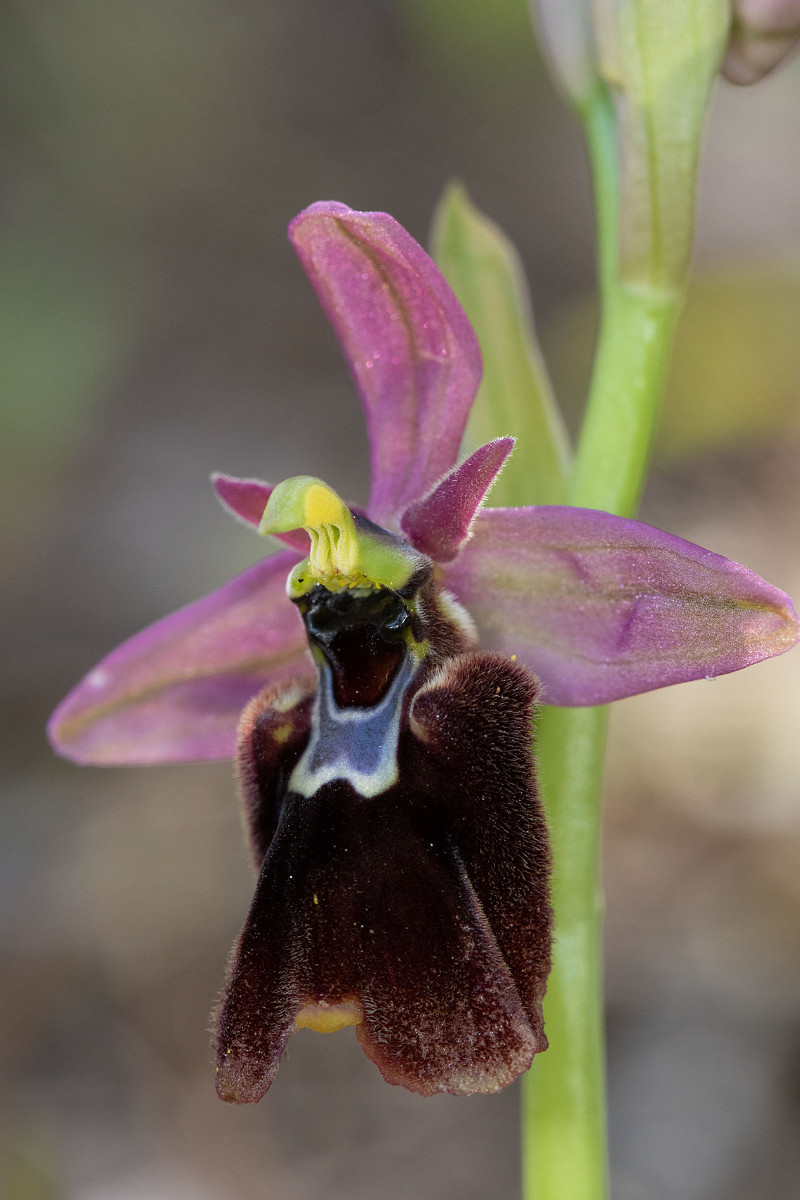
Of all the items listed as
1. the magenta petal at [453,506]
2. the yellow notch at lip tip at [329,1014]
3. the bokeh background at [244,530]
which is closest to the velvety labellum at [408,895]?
the yellow notch at lip tip at [329,1014]

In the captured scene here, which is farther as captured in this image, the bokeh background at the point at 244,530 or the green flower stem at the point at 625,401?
the bokeh background at the point at 244,530

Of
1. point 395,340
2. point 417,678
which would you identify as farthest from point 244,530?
point 417,678

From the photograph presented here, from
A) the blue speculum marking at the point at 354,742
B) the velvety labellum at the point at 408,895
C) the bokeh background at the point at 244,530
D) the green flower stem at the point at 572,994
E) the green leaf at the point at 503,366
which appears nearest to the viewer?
the velvety labellum at the point at 408,895

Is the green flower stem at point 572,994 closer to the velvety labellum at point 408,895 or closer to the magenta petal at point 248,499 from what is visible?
the velvety labellum at point 408,895

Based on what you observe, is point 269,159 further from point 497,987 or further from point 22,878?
point 497,987

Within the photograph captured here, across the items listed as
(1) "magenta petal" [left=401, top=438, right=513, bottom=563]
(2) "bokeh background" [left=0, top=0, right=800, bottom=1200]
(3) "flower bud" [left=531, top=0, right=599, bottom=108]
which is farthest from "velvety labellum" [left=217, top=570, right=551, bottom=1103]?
(2) "bokeh background" [left=0, top=0, right=800, bottom=1200]

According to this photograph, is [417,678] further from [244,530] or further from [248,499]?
[244,530]
